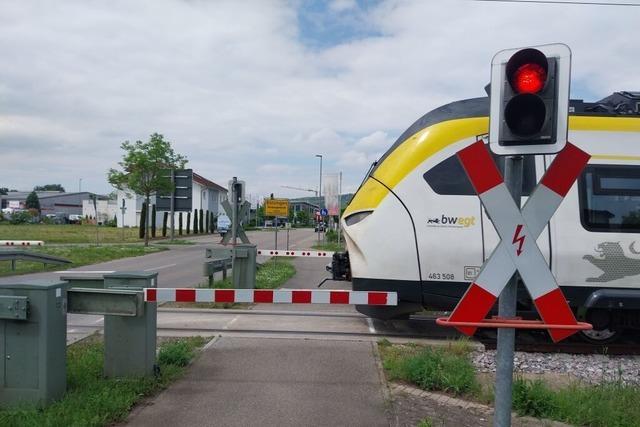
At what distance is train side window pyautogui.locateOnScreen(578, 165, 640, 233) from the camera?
7754 mm

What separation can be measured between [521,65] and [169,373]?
172 inches

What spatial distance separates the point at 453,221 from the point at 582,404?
10.6ft

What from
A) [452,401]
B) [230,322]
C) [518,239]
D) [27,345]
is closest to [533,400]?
[452,401]

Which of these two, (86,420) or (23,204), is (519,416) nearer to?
(86,420)

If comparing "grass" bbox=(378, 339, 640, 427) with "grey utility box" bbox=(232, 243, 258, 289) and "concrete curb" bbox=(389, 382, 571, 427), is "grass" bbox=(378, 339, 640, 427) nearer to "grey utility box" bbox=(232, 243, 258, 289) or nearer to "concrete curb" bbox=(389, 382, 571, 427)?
"concrete curb" bbox=(389, 382, 571, 427)

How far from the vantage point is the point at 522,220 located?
3164 mm

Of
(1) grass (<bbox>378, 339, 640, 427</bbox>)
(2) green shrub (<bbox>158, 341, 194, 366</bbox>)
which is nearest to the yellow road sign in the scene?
(2) green shrub (<bbox>158, 341, 194, 366</bbox>)

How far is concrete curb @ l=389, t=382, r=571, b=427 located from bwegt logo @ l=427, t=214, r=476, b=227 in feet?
8.74

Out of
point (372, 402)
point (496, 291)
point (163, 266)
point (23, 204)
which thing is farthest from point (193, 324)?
point (23, 204)

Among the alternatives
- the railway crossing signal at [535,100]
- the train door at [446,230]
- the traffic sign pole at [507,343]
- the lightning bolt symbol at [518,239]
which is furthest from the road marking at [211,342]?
the railway crossing signal at [535,100]

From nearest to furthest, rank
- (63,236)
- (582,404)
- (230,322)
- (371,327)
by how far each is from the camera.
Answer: (582,404) → (371,327) → (230,322) → (63,236)

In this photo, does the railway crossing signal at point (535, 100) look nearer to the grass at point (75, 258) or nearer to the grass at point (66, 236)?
the grass at point (75, 258)

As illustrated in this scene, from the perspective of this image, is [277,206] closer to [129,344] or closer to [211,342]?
[211,342]

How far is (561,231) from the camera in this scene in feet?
25.1
